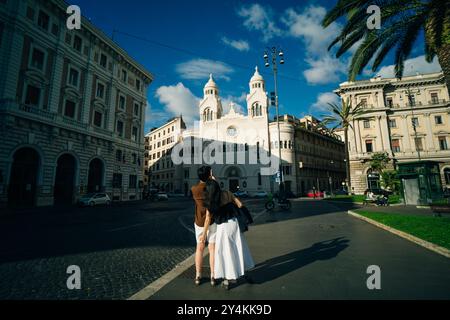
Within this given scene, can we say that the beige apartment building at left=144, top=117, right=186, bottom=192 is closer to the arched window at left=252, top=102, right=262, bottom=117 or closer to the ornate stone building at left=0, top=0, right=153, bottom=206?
the arched window at left=252, top=102, right=262, bottom=117

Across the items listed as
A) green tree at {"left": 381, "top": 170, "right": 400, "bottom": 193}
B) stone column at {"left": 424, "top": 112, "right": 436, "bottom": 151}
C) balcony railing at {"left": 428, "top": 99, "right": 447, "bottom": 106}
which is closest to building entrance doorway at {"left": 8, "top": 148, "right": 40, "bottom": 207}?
green tree at {"left": 381, "top": 170, "right": 400, "bottom": 193}

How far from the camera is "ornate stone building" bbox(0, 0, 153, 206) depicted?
17719 mm

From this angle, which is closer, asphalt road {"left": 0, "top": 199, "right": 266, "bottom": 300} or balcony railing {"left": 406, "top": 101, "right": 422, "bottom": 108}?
asphalt road {"left": 0, "top": 199, "right": 266, "bottom": 300}

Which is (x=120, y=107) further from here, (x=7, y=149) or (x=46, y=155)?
(x=7, y=149)

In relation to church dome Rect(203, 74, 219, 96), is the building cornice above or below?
below

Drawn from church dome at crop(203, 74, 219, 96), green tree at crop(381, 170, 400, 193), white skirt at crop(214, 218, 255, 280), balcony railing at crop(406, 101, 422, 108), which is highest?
church dome at crop(203, 74, 219, 96)

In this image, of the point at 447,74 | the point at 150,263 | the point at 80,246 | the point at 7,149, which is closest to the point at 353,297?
the point at 150,263

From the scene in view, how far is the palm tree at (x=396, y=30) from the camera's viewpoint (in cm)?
731

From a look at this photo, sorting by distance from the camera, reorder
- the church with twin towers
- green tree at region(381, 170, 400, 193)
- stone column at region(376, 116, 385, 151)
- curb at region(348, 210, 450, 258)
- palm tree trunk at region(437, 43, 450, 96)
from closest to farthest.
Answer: curb at region(348, 210, 450, 258)
palm tree trunk at region(437, 43, 450, 96)
green tree at region(381, 170, 400, 193)
stone column at region(376, 116, 385, 151)
the church with twin towers

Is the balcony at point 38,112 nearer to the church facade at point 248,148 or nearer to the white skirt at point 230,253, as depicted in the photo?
the white skirt at point 230,253

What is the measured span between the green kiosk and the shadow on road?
15421 mm

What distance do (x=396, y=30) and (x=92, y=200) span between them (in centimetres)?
2462

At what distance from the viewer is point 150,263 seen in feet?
15.4

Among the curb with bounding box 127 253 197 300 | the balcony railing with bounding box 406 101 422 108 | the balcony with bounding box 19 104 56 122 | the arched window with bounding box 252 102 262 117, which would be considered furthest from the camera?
the arched window with bounding box 252 102 262 117
